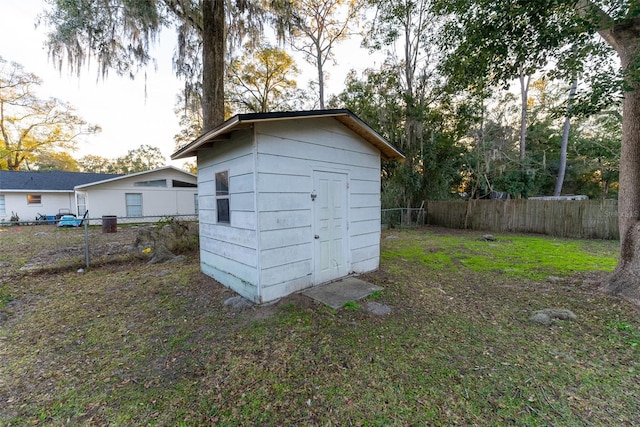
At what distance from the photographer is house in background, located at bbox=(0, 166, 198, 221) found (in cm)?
1317

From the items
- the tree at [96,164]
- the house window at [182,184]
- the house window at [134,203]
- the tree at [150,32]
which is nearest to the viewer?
the tree at [150,32]

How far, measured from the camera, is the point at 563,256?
595cm

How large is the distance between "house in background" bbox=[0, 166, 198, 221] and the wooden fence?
1425 centimetres

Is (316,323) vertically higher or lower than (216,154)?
lower

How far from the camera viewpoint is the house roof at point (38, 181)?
545 inches

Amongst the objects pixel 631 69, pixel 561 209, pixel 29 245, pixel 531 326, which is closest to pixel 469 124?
pixel 561 209

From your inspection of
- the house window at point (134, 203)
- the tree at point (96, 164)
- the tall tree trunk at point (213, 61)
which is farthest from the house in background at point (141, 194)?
the tree at point (96, 164)

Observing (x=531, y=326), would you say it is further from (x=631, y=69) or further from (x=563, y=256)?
(x=563, y=256)

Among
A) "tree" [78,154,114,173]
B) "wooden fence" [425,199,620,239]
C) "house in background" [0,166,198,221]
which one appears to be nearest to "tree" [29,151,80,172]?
"house in background" [0,166,198,221]

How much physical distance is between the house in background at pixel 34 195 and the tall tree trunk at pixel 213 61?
1359 centimetres

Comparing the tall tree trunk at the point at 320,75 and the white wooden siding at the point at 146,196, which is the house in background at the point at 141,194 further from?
the tall tree trunk at the point at 320,75

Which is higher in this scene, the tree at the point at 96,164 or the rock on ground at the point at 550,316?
the tree at the point at 96,164

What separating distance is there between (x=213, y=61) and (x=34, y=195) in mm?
16352

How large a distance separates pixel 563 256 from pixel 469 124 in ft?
25.8
